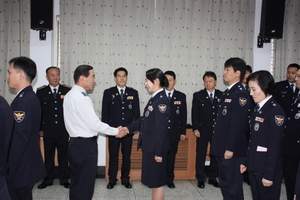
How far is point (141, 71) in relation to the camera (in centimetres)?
471

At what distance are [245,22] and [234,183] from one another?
127 inches

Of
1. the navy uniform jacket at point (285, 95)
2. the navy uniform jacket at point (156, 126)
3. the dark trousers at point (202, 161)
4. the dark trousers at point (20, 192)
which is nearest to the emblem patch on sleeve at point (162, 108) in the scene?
the navy uniform jacket at point (156, 126)

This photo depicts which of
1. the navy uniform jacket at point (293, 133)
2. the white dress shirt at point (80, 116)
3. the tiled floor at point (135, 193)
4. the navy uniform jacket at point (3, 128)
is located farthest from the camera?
the tiled floor at point (135, 193)

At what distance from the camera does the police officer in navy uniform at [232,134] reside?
266 cm

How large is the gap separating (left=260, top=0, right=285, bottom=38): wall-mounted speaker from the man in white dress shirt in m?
3.37

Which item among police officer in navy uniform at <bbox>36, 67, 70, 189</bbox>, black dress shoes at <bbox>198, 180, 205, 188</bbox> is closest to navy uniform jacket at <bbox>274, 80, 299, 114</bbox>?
black dress shoes at <bbox>198, 180, 205, 188</bbox>

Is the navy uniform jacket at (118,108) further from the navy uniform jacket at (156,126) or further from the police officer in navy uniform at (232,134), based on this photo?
the police officer in navy uniform at (232,134)

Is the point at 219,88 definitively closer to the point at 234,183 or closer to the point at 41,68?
the point at 234,183

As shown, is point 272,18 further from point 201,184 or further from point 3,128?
point 3,128

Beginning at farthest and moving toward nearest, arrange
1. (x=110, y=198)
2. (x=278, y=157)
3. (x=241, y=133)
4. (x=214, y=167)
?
(x=214, y=167), (x=110, y=198), (x=241, y=133), (x=278, y=157)

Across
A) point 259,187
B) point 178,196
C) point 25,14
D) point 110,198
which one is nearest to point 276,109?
point 259,187

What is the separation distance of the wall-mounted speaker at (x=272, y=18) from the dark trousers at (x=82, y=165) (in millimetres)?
3596

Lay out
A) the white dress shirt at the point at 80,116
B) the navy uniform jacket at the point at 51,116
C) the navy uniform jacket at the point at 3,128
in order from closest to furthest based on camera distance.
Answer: the navy uniform jacket at the point at 3,128, the white dress shirt at the point at 80,116, the navy uniform jacket at the point at 51,116

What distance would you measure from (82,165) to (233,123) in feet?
5.05
